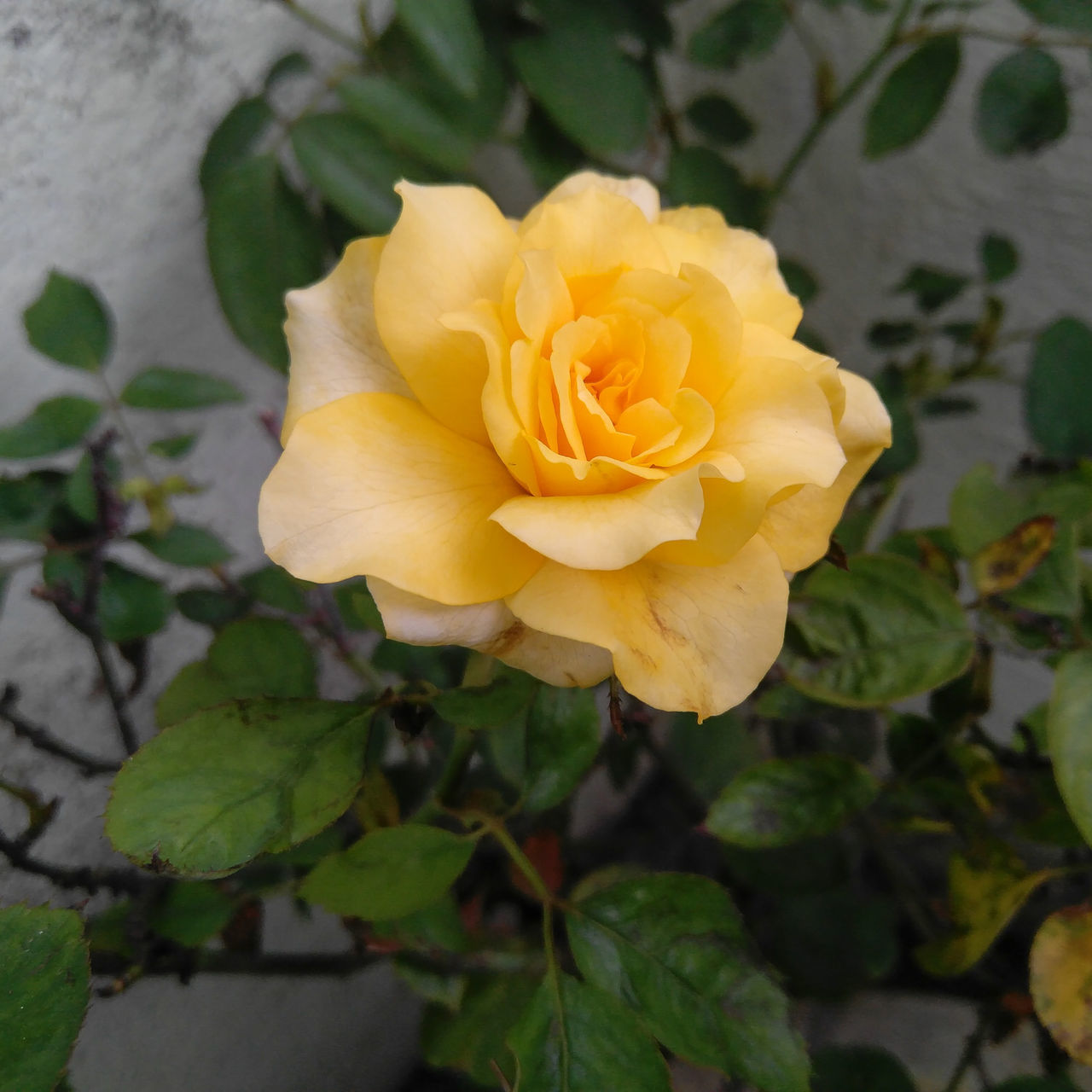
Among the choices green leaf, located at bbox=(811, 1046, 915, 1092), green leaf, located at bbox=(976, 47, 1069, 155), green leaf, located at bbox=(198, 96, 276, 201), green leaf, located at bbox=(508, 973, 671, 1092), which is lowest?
green leaf, located at bbox=(811, 1046, 915, 1092)

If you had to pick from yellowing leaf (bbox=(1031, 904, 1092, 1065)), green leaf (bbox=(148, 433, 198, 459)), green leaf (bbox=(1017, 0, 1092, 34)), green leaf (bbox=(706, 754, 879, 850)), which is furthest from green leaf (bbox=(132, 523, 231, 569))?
green leaf (bbox=(1017, 0, 1092, 34))

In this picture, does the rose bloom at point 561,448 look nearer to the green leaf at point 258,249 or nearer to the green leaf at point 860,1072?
the green leaf at point 258,249

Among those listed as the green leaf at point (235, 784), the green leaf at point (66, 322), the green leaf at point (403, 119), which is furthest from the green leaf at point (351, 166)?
the green leaf at point (235, 784)

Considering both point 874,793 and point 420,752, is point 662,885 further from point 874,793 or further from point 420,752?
point 420,752

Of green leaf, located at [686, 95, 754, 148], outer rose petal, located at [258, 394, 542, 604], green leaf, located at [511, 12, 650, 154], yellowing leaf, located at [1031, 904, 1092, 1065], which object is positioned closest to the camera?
outer rose petal, located at [258, 394, 542, 604]

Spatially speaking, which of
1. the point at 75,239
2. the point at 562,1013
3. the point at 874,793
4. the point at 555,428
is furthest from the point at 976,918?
the point at 75,239

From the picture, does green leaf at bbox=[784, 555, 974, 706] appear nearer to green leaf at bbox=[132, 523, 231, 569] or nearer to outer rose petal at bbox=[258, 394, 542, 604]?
outer rose petal at bbox=[258, 394, 542, 604]
